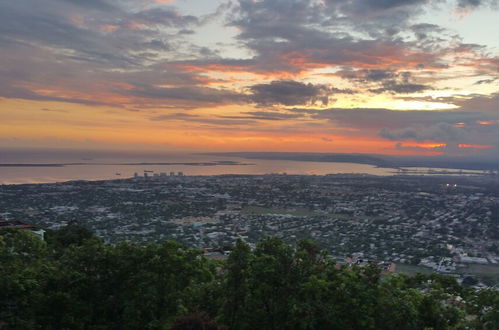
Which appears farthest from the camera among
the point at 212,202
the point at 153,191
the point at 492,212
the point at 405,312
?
the point at 153,191

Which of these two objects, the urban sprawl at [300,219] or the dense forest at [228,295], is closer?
the dense forest at [228,295]

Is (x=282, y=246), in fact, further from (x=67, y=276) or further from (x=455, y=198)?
(x=455, y=198)

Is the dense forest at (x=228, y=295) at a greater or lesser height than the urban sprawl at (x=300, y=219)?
greater

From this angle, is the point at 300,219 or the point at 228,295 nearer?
the point at 228,295

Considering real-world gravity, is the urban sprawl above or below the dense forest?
below

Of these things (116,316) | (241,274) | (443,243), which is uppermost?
(241,274)

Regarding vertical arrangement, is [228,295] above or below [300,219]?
above

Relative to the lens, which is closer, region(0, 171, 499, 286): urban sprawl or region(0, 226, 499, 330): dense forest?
region(0, 226, 499, 330): dense forest

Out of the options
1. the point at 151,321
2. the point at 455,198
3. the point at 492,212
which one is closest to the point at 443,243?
the point at 492,212
